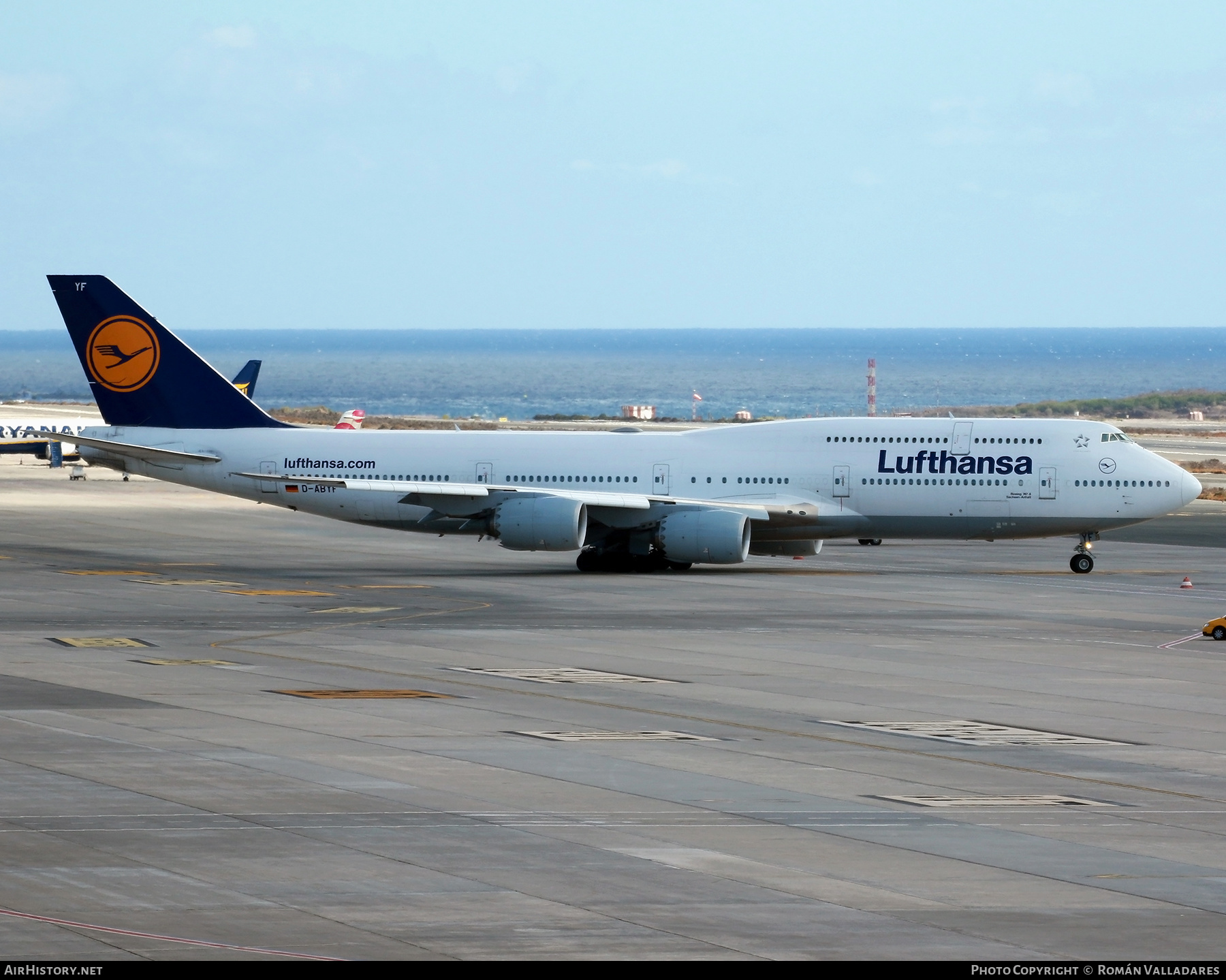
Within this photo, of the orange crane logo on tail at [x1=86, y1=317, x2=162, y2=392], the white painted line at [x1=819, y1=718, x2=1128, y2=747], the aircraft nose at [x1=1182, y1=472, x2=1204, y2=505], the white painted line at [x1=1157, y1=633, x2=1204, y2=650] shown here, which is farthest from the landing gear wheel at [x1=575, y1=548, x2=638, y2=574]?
the white painted line at [x1=819, y1=718, x2=1128, y2=747]

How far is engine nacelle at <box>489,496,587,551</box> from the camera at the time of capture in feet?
163

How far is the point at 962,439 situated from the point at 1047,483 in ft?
8.83

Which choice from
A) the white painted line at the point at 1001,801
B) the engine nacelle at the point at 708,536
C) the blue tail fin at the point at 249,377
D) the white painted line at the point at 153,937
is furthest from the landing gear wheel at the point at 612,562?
the blue tail fin at the point at 249,377

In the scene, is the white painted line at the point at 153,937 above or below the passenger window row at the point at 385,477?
below

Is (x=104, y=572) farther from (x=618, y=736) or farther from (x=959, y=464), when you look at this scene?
(x=618, y=736)

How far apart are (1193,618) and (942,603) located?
604cm

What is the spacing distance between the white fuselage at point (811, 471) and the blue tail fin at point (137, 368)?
942mm

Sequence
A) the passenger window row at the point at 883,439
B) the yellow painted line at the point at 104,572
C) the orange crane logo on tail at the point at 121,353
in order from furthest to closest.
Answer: the orange crane logo on tail at the point at 121,353 < the passenger window row at the point at 883,439 < the yellow painted line at the point at 104,572

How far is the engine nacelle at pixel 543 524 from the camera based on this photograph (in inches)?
1950

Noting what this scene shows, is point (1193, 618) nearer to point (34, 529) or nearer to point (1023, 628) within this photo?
point (1023, 628)

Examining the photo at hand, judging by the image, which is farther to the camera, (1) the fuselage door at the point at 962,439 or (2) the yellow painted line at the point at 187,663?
(1) the fuselage door at the point at 962,439

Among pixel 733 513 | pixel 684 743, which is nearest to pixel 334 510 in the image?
pixel 733 513

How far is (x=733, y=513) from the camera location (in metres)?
50.5

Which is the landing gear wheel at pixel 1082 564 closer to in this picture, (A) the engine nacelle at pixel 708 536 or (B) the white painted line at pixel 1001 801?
(A) the engine nacelle at pixel 708 536
